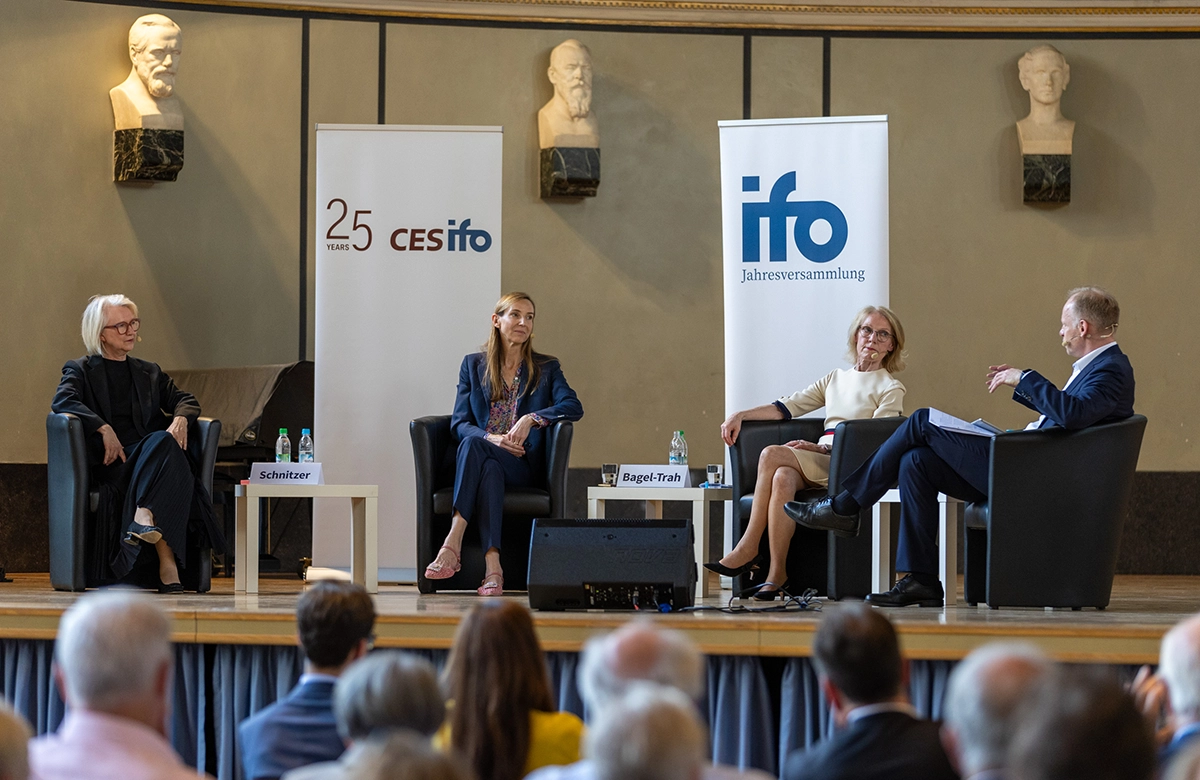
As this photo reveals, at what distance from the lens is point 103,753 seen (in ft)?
5.92

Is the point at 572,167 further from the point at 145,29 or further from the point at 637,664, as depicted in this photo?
the point at 637,664

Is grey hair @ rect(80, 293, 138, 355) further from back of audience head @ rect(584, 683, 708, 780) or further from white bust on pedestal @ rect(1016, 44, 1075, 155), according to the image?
white bust on pedestal @ rect(1016, 44, 1075, 155)

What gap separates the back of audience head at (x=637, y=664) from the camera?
1.92 metres

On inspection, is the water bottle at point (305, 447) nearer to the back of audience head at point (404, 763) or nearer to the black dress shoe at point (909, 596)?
the black dress shoe at point (909, 596)

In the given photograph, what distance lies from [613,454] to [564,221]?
131 cm

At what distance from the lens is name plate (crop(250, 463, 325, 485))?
200 inches

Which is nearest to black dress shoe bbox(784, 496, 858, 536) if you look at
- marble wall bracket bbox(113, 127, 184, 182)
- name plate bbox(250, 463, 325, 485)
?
name plate bbox(250, 463, 325, 485)

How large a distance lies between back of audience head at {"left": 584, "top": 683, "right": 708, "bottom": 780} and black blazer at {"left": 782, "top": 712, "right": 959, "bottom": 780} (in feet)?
1.93

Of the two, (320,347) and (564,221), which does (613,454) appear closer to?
(564,221)

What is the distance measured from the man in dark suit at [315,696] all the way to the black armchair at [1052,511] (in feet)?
7.63

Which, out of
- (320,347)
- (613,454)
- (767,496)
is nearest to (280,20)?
(320,347)

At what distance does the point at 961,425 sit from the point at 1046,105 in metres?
3.70

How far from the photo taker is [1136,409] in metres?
7.58

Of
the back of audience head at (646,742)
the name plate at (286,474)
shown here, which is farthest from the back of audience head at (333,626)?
the name plate at (286,474)
